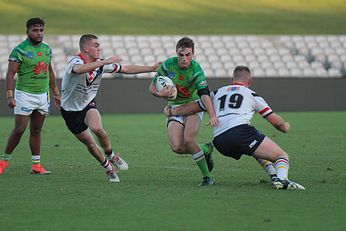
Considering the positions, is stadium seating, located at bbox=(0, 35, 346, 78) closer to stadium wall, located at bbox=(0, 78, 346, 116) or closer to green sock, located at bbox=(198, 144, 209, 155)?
stadium wall, located at bbox=(0, 78, 346, 116)

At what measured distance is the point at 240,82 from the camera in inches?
401

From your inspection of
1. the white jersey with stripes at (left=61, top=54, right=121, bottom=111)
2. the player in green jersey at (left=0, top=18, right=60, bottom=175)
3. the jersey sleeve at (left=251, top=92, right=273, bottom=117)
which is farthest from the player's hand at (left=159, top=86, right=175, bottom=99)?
the player in green jersey at (left=0, top=18, right=60, bottom=175)

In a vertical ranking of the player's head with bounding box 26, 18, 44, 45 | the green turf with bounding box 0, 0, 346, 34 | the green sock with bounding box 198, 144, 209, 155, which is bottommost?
the green sock with bounding box 198, 144, 209, 155

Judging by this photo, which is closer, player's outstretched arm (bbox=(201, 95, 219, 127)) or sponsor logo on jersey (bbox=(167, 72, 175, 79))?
player's outstretched arm (bbox=(201, 95, 219, 127))

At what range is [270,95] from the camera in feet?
96.9

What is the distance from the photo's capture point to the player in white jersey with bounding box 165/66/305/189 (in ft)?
32.2

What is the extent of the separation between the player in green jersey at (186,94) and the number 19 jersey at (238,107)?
211 millimetres

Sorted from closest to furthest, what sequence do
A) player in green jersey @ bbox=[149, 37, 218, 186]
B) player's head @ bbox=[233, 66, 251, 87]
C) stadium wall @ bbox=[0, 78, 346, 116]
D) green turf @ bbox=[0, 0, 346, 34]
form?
1. player's head @ bbox=[233, 66, 251, 87]
2. player in green jersey @ bbox=[149, 37, 218, 186]
3. stadium wall @ bbox=[0, 78, 346, 116]
4. green turf @ bbox=[0, 0, 346, 34]

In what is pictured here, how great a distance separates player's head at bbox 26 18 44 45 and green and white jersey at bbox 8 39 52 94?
136mm

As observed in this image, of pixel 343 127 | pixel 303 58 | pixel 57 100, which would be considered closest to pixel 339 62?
pixel 303 58

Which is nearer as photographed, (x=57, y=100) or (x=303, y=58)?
(x=57, y=100)

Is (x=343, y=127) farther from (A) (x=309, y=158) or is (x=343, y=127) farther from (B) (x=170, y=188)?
(B) (x=170, y=188)

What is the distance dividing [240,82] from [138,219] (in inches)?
119

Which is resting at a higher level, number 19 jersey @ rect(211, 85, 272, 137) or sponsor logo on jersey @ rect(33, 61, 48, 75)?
sponsor logo on jersey @ rect(33, 61, 48, 75)
